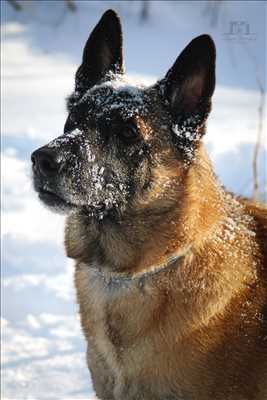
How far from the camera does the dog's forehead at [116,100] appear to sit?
130 inches

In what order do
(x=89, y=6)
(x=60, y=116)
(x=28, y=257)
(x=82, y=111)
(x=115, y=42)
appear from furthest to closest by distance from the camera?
(x=89, y=6) < (x=60, y=116) < (x=28, y=257) < (x=115, y=42) < (x=82, y=111)

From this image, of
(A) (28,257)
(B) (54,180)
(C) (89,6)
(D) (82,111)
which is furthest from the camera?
(C) (89,6)

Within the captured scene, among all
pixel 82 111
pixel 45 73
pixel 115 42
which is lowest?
pixel 45 73

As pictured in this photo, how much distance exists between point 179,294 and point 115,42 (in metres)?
1.46

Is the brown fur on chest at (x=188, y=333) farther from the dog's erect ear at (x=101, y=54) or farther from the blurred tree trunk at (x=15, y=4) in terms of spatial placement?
the blurred tree trunk at (x=15, y=4)

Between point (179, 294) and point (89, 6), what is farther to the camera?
point (89, 6)

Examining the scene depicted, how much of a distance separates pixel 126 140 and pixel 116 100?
232 millimetres

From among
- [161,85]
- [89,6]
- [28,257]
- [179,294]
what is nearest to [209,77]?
[161,85]

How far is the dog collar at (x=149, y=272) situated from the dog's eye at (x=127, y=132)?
613 mm

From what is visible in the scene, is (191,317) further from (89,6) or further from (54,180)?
(89,6)

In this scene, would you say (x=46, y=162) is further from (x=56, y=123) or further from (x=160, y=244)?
(x=56, y=123)

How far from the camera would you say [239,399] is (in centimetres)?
323

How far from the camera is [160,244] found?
331 centimetres

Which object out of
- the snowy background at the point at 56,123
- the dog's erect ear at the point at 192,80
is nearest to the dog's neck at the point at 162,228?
the dog's erect ear at the point at 192,80
